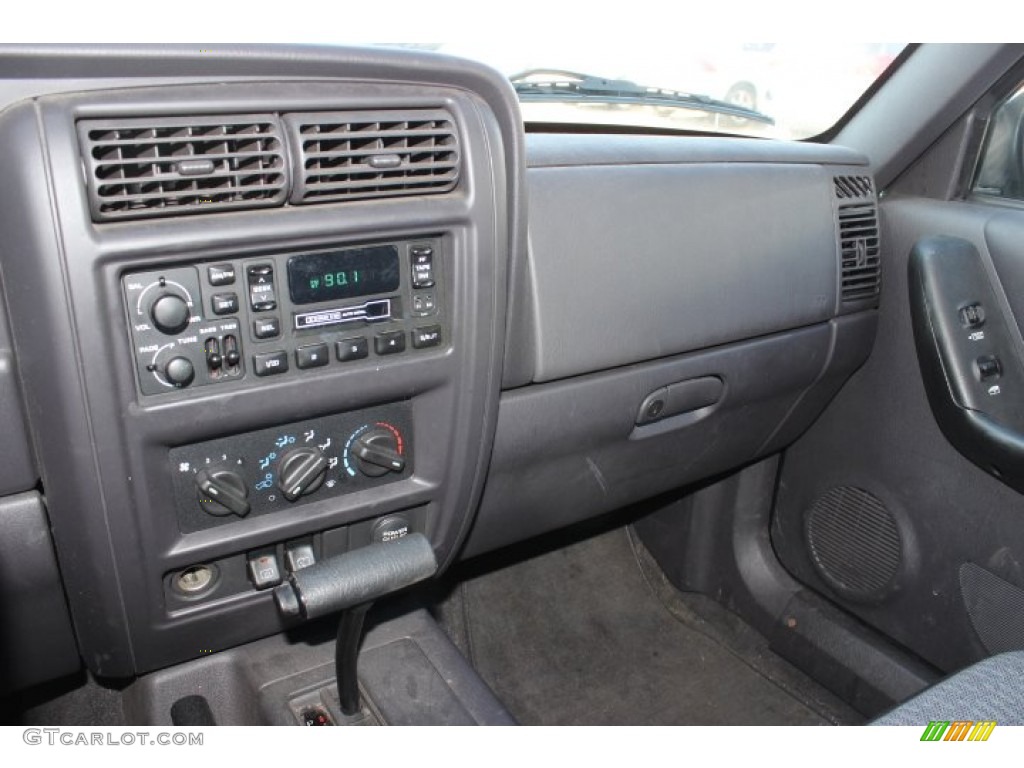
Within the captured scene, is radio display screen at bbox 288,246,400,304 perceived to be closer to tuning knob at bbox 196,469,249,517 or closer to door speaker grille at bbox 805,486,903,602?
tuning knob at bbox 196,469,249,517

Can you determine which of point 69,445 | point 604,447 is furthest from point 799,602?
point 69,445

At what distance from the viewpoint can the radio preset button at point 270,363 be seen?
43.8 inches

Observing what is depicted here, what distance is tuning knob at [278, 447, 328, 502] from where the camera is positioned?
4.00 ft

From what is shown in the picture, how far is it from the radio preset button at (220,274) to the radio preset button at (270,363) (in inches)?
3.9

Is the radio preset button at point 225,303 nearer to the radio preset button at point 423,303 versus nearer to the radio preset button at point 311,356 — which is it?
the radio preset button at point 311,356

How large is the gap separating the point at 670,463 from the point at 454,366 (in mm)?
714

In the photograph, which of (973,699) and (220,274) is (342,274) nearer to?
(220,274)

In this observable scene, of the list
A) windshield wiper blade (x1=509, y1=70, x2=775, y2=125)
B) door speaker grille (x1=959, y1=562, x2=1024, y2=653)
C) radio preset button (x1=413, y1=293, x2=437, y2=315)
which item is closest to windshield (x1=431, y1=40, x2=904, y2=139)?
windshield wiper blade (x1=509, y1=70, x2=775, y2=125)

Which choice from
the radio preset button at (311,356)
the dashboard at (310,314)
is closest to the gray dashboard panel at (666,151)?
the dashboard at (310,314)

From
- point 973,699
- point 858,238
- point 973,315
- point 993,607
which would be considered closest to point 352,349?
point 973,699

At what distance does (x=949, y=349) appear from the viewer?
5.90 ft

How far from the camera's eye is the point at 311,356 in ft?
3.76
